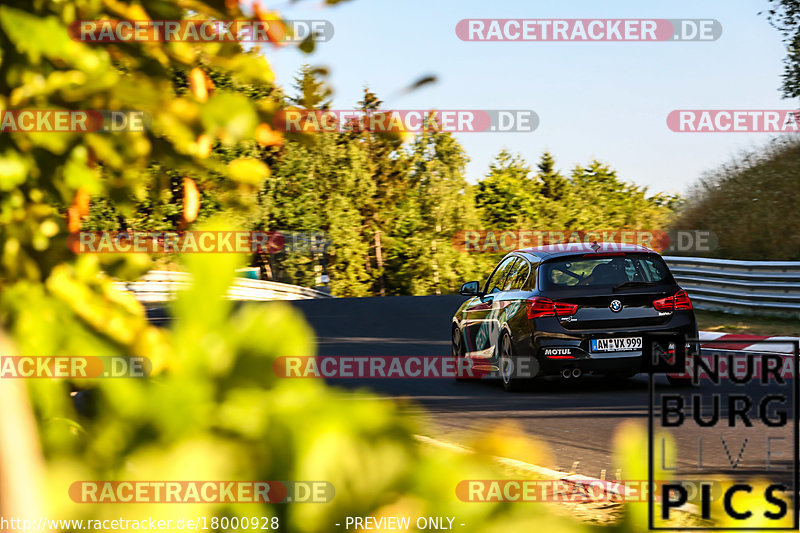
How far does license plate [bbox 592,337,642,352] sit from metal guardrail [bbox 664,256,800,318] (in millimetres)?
9820

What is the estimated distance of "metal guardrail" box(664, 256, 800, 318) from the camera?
64.3 feet

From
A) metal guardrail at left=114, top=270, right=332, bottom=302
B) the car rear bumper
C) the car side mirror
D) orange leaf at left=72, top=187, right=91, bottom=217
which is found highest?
orange leaf at left=72, top=187, right=91, bottom=217

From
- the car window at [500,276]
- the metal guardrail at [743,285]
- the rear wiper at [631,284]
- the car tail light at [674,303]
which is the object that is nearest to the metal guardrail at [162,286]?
the rear wiper at [631,284]

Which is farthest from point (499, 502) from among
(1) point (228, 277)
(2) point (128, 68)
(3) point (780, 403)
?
(3) point (780, 403)

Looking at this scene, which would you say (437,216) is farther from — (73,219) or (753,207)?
(73,219)

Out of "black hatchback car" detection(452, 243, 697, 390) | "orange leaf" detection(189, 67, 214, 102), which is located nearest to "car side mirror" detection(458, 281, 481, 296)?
"black hatchback car" detection(452, 243, 697, 390)

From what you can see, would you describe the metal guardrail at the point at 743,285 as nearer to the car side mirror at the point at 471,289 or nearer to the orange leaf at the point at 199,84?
the car side mirror at the point at 471,289

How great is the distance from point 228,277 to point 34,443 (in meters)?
0.30

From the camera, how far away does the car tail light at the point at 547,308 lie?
10.8m

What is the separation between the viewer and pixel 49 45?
1.49 m

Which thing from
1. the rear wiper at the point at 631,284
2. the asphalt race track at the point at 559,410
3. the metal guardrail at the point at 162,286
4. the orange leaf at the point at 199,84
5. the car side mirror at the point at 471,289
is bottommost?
the asphalt race track at the point at 559,410

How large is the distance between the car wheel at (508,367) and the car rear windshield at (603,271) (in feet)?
2.76

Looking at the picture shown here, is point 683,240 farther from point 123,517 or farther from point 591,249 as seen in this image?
point 123,517

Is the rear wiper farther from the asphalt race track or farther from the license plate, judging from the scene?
the asphalt race track
